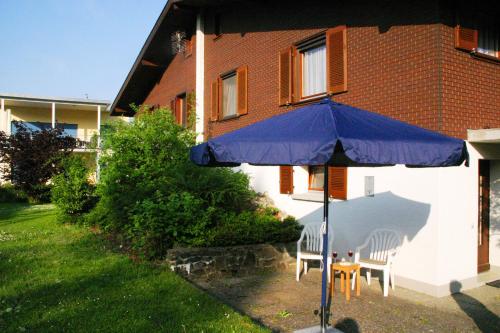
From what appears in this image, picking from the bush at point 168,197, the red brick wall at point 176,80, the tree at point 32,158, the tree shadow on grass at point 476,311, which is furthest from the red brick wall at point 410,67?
the tree at point 32,158

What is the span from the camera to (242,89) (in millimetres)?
11820

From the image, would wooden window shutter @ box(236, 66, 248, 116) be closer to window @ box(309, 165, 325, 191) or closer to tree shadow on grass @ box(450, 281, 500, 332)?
window @ box(309, 165, 325, 191)

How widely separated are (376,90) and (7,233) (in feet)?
31.1

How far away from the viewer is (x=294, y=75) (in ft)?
32.3

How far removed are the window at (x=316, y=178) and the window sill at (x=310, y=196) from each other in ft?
0.40

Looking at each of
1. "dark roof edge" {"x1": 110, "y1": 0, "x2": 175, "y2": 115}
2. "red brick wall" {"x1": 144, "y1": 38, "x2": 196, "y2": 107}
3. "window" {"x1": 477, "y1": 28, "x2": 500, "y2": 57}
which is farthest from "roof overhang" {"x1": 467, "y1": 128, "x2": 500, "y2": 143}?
"red brick wall" {"x1": 144, "y1": 38, "x2": 196, "y2": 107}

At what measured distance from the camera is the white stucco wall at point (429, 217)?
6.46 meters

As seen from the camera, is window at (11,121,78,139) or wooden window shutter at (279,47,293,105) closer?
wooden window shutter at (279,47,293,105)

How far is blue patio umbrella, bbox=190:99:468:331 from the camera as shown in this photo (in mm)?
3486

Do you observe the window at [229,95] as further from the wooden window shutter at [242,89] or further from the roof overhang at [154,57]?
the roof overhang at [154,57]

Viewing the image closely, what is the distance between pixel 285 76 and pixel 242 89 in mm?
2031

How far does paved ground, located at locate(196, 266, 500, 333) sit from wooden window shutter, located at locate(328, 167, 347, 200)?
5.59 ft

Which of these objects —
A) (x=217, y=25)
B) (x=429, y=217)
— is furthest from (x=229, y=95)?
(x=429, y=217)

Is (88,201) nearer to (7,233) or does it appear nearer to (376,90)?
(7,233)
